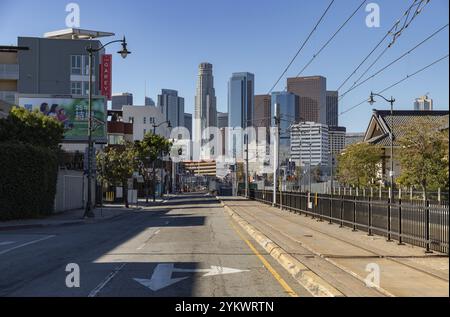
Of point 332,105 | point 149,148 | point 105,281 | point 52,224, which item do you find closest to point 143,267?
point 105,281

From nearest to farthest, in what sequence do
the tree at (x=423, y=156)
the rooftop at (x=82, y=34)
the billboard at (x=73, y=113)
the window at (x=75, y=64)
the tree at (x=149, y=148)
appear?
the tree at (x=423, y=156)
the billboard at (x=73, y=113)
the window at (x=75, y=64)
the tree at (x=149, y=148)
the rooftop at (x=82, y=34)

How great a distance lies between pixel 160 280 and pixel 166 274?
81 centimetres

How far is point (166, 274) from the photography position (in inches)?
489

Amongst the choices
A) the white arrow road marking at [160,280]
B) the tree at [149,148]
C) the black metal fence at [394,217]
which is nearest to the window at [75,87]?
the tree at [149,148]

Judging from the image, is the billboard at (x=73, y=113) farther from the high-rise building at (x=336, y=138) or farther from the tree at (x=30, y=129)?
the high-rise building at (x=336, y=138)

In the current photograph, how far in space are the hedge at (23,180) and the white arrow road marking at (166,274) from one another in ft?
63.5

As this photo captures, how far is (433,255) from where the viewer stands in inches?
579

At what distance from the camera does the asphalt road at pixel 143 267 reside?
10477 millimetres

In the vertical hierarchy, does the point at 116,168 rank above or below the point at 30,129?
below

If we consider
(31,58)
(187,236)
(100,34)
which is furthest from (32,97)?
(187,236)

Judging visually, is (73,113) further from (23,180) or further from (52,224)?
(52,224)

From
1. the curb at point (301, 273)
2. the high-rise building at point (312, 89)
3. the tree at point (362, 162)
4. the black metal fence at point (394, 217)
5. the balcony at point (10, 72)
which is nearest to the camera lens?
the curb at point (301, 273)

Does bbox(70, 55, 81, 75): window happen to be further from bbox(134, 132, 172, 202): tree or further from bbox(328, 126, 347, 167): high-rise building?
bbox(328, 126, 347, 167): high-rise building
